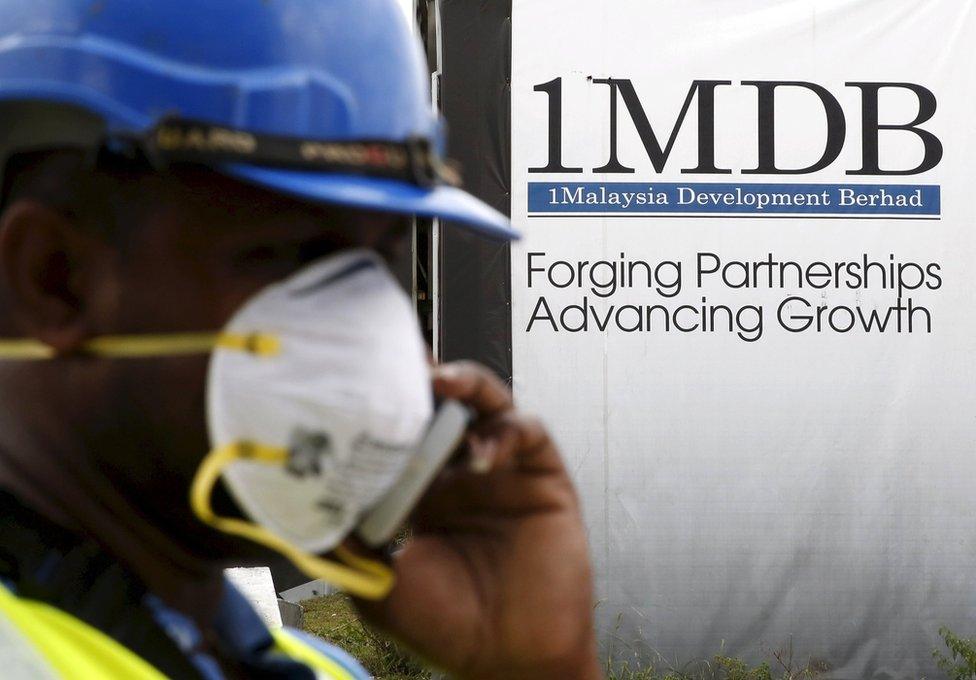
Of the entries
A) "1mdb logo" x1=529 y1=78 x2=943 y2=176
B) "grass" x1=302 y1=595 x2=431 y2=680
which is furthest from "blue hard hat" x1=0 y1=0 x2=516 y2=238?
"1mdb logo" x1=529 y1=78 x2=943 y2=176

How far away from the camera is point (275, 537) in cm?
108

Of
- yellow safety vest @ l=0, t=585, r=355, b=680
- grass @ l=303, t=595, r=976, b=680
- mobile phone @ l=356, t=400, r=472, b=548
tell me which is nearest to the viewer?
yellow safety vest @ l=0, t=585, r=355, b=680

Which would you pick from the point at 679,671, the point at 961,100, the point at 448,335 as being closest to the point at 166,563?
the point at 448,335

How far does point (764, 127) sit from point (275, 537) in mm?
4711

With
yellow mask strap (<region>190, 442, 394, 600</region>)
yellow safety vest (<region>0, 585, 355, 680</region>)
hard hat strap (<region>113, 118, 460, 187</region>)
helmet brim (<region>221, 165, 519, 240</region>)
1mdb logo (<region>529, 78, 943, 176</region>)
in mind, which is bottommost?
yellow safety vest (<region>0, 585, 355, 680</region>)

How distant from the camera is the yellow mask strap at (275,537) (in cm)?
104

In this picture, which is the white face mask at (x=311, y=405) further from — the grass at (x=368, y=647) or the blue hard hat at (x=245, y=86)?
the grass at (x=368, y=647)

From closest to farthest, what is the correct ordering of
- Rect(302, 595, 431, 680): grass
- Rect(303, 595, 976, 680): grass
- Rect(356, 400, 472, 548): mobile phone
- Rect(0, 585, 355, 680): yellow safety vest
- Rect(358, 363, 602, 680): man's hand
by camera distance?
1. Rect(0, 585, 355, 680): yellow safety vest
2. Rect(356, 400, 472, 548): mobile phone
3. Rect(358, 363, 602, 680): man's hand
4. Rect(303, 595, 976, 680): grass
5. Rect(302, 595, 431, 680): grass

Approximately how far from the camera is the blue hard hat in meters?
1.00

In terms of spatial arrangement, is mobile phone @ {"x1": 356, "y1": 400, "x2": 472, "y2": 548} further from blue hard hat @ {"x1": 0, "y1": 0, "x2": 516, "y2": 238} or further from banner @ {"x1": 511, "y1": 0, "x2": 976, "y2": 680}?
banner @ {"x1": 511, "y1": 0, "x2": 976, "y2": 680}

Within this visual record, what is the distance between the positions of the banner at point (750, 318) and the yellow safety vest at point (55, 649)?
443 centimetres

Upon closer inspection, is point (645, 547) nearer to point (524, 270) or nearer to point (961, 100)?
point (524, 270)

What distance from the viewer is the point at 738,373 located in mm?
5453

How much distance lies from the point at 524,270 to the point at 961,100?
2.01 meters
